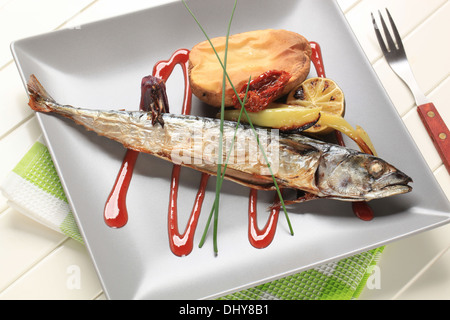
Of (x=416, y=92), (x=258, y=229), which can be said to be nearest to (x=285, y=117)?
(x=258, y=229)

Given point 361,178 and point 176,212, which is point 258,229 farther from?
point 361,178

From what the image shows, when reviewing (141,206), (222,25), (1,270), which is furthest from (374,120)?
(1,270)

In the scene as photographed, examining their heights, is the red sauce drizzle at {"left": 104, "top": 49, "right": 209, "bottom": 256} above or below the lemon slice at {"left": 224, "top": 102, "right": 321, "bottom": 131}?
below

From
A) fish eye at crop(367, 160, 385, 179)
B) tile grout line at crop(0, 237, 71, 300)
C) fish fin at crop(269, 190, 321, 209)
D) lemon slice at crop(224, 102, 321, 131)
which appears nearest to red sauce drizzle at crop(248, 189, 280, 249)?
fish fin at crop(269, 190, 321, 209)

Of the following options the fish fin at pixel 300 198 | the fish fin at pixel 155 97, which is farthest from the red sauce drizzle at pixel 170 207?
the fish fin at pixel 300 198

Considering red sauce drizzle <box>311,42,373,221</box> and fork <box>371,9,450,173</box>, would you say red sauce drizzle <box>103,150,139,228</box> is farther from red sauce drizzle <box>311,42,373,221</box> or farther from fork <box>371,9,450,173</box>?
fork <box>371,9,450,173</box>

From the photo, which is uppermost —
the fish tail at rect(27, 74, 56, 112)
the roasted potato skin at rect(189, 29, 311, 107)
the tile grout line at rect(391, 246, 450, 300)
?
the fish tail at rect(27, 74, 56, 112)

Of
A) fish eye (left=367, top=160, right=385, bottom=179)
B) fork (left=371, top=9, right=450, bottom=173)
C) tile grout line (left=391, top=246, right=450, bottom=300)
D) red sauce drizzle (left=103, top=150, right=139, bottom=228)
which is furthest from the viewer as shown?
fork (left=371, top=9, right=450, bottom=173)
